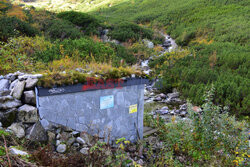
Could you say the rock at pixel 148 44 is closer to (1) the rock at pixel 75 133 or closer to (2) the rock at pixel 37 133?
(1) the rock at pixel 75 133

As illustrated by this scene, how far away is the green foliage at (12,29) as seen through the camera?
30.0ft

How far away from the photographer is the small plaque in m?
4.52

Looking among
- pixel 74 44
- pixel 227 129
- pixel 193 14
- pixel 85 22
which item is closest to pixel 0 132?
pixel 227 129

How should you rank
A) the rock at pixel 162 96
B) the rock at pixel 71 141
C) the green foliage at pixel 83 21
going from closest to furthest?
1. the rock at pixel 71 141
2. the rock at pixel 162 96
3. the green foliage at pixel 83 21

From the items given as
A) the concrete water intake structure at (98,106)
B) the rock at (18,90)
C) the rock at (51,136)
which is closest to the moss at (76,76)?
the concrete water intake structure at (98,106)

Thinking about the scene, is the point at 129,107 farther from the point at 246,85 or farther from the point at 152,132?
the point at 246,85

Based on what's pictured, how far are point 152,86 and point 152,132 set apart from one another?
233 inches

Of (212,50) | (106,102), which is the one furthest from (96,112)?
(212,50)

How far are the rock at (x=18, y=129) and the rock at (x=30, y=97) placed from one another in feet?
1.41

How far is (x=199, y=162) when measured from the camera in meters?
4.53

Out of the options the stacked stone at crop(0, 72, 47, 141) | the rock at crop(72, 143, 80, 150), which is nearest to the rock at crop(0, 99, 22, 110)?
the stacked stone at crop(0, 72, 47, 141)

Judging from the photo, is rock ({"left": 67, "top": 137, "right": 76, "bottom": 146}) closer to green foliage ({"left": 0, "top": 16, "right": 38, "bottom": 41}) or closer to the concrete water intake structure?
the concrete water intake structure

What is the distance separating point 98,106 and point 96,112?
0.45ft

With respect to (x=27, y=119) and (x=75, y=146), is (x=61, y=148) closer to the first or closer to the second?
(x=75, y=146)
